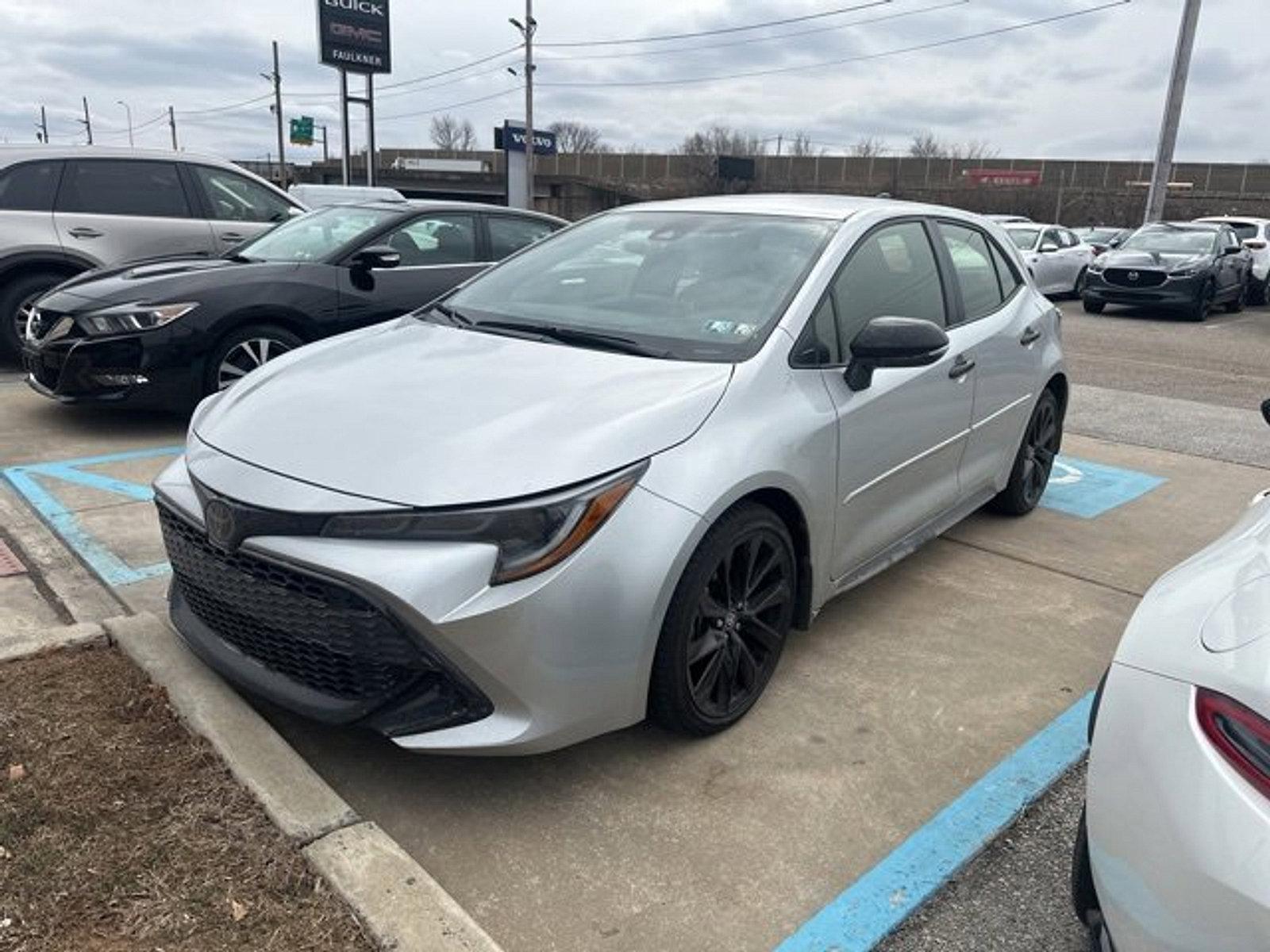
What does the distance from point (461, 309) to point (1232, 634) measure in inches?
113

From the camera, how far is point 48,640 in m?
3.17

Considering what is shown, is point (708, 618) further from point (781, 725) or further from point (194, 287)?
point (194, 287)

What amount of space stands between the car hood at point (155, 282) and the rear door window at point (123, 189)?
191 cm

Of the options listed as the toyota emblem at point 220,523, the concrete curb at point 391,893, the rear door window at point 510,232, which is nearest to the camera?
the concrete curb at point 391,893

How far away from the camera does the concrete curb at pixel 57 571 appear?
3.66 metres

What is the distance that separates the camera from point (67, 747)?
8.74 feet

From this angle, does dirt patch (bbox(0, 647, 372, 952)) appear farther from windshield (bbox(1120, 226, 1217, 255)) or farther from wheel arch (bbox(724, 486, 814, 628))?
windshield (bbox(1120, 226, 1217, 255))

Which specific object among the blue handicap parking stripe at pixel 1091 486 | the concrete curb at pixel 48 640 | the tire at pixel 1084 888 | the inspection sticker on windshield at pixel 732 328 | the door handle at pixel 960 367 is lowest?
the blue handicap parking stripe at pixel 1091 486

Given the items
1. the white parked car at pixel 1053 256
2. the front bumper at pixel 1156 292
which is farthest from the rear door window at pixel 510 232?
the white parked car at pixel 1053 256

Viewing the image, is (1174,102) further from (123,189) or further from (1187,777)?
(1187,777)

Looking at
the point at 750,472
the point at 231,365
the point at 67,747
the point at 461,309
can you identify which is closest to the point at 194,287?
the point at 231,365

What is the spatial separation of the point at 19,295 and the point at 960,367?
7.25m

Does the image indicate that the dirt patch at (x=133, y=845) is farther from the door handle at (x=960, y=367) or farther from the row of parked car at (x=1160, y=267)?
the row of parked car at (x=1160, y=267)

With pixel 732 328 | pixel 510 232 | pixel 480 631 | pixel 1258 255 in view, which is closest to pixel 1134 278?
pixel 1258 255
